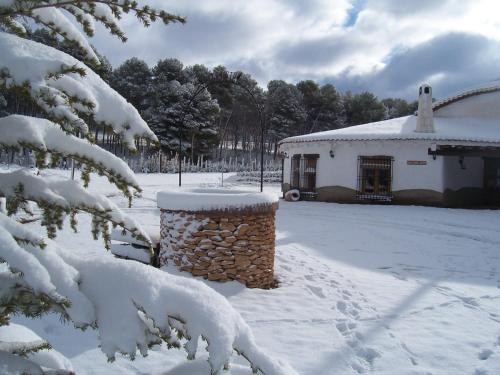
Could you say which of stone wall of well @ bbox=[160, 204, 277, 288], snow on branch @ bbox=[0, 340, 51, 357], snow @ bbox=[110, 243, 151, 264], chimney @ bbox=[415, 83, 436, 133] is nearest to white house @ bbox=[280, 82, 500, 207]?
chimney @ bbox=[415, 83, 436, 133]

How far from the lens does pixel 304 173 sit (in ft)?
60.6

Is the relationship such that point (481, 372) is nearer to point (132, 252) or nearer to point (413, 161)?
point (132, 252)

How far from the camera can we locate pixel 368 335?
450 centimetres

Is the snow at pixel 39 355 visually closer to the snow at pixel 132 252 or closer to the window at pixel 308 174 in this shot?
the snow at pixel 132 252

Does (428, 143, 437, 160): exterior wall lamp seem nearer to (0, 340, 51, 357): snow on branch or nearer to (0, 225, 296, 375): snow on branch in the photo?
(0, 225, 296, 375): snow on branch

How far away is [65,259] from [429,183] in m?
16.3

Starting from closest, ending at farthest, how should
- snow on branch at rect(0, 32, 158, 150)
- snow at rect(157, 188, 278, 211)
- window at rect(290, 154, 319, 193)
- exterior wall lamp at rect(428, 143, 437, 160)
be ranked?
snow on branch at rect(0, 32, 158, 150) → snow at rect(157, 188, 278, 211) → exterior wall lamp at rect(428, 143, 437, 160) → window at rect(290, 154, 319, 193)

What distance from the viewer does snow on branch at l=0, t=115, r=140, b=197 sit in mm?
1501

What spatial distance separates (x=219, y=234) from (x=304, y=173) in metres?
13.1

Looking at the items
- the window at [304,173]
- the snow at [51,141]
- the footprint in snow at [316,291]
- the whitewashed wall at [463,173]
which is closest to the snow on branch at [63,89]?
the snow at [51,141]

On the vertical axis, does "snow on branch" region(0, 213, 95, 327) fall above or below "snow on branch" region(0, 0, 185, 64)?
below

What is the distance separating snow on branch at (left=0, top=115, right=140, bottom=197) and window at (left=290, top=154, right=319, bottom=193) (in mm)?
16752

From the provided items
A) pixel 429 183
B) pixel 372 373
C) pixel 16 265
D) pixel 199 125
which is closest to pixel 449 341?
pixel 372 373

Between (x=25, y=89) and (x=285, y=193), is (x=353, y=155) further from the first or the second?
(x=25, y=89)
